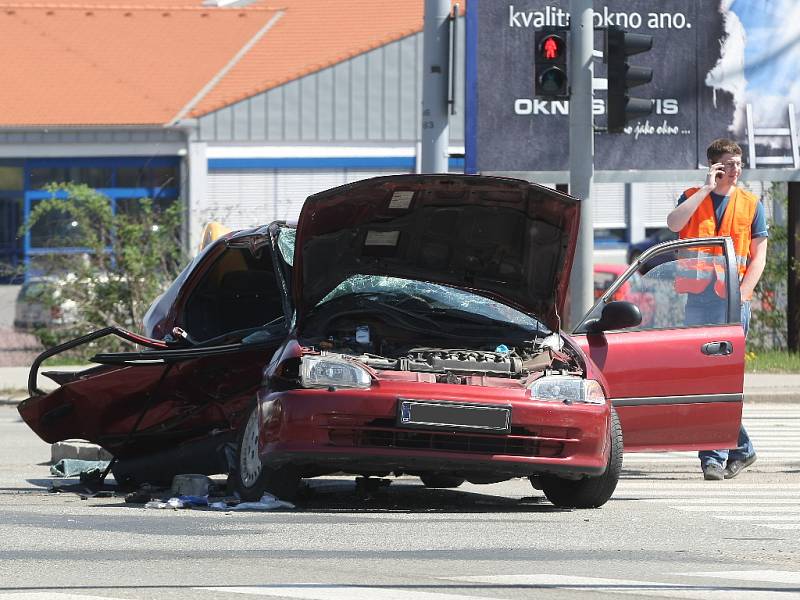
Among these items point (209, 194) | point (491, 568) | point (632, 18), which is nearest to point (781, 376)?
point (632, 18)

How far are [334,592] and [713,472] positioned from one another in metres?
5.07

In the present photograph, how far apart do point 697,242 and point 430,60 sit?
210 inches

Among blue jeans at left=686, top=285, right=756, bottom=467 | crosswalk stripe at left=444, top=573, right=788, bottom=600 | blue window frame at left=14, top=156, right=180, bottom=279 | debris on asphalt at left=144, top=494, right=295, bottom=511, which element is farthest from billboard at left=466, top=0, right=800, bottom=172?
blue window frame at left=14, top=156, right=180, bottom=279

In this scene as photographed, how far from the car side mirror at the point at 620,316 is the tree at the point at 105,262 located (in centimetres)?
1051

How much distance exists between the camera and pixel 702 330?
995 cm

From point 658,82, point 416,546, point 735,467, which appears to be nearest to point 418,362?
point 416,546

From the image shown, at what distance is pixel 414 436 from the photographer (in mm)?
8297

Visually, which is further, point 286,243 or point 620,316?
point 286,243

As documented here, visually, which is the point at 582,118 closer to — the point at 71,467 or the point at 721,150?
the point at 721,150

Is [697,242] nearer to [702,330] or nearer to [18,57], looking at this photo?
[702,330]

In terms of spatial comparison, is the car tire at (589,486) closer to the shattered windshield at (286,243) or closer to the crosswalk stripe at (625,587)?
the shattered windshield at (286,243)

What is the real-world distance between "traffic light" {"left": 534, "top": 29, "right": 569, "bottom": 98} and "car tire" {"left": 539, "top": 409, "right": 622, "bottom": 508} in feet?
19.6

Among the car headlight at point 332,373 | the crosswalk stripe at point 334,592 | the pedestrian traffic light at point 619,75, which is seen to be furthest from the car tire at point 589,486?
the pedestrian traffic light at point 619,75

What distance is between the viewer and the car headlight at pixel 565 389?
27.7 feet
